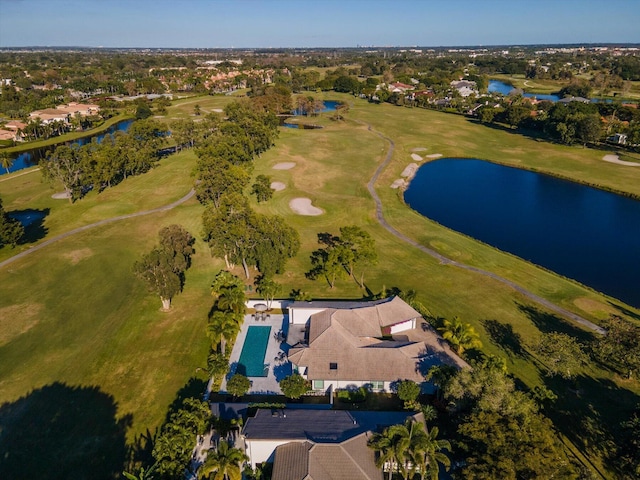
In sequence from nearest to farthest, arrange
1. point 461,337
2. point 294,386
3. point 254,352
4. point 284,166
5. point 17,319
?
1. point 294,386
2. point 461,337
3. point 254,352
4. point 17,319
5. point 284,166

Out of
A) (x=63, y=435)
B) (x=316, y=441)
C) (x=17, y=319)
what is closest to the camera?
(x=316, y=441)

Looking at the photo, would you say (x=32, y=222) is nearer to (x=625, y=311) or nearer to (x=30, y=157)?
(x=30, y=157)

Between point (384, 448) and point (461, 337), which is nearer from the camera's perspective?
point (384, 448)

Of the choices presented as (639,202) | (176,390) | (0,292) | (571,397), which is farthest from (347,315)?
(639,202)

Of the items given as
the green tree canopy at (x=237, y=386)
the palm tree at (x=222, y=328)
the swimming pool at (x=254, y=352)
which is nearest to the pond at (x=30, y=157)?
the palm tree at (x=222, y=328)

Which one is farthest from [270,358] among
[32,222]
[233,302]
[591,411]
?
[32,222]

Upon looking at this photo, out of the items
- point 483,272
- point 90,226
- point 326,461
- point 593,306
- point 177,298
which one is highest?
point 326,461

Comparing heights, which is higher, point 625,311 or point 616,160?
point 625,311
